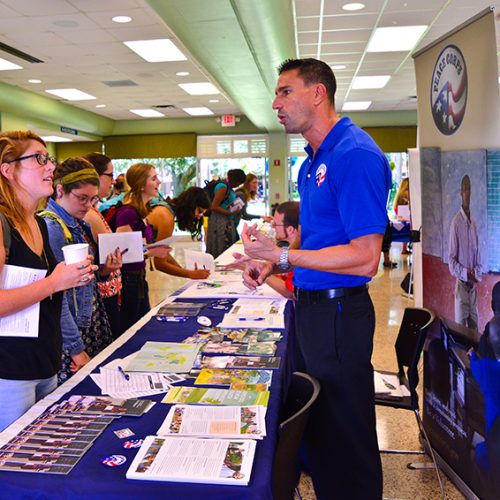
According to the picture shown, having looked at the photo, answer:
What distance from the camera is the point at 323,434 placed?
5.91 ft

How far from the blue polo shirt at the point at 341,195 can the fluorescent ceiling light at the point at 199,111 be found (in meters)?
11.5

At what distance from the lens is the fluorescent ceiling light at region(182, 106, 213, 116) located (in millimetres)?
13070

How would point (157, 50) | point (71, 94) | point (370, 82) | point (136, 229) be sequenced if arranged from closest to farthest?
1. point (136, 229)
2. point (157, 50)
3. point (370, 82)
4. point (71, 94)

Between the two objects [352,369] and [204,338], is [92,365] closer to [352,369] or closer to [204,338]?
[204,338]

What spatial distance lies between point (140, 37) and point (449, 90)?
17.8 ft

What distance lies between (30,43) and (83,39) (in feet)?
2.44

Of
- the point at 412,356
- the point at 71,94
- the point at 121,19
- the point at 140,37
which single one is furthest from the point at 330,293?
the point at 71,94

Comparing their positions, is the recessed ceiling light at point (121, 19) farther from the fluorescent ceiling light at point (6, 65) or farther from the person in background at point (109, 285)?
the person in background at point (109, 285)

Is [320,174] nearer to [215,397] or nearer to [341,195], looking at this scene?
[341,195]

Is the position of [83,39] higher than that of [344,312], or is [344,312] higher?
[83,39]

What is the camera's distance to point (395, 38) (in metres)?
7.13

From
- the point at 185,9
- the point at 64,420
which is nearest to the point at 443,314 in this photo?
the point at 64,420

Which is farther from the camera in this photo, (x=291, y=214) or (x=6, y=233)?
(x=291, y=214)

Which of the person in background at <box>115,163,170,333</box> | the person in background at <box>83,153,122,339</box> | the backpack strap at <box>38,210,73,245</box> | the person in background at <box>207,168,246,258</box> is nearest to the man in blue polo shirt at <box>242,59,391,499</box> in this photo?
the backpack strap at <box>38,210,73,245</box>
